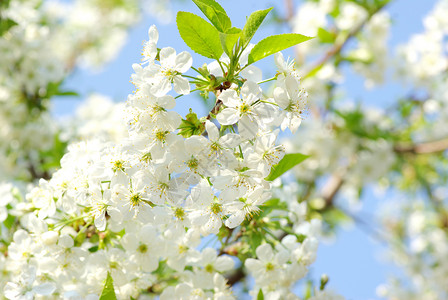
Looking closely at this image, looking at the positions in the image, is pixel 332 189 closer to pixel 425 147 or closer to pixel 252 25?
pixel 425 147

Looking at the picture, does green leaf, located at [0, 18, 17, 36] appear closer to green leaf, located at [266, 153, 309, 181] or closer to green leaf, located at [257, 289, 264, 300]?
green leaf, located at [266, 153, 309, 181]

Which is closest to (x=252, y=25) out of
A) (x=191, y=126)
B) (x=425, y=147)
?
(x=191, y=126)

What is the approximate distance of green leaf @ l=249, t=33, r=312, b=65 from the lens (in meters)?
1.15

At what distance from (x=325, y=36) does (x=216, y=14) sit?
2967mm

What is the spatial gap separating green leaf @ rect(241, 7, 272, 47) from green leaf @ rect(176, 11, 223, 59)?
0.08 meters

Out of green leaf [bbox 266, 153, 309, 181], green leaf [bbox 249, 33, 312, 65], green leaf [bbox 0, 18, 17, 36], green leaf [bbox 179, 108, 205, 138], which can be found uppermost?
green leaf [bbox 0, 18, 17, 36]

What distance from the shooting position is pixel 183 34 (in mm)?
1157

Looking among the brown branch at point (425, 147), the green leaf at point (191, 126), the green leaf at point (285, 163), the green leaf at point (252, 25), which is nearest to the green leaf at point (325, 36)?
the brown branch at point (425, 147)

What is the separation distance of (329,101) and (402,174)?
1241 mm

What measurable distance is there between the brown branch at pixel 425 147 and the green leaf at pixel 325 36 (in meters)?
1.26

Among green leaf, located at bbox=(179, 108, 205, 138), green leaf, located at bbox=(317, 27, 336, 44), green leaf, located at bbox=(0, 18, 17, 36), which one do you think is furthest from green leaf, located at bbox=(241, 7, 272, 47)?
green leaf, located at bbox=(317, 27, 336, 44)

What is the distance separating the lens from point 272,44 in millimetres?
1163

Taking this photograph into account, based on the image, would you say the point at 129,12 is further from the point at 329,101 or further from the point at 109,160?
the point at 109,160

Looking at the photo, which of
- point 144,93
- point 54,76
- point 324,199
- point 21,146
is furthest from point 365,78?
point 144,93
